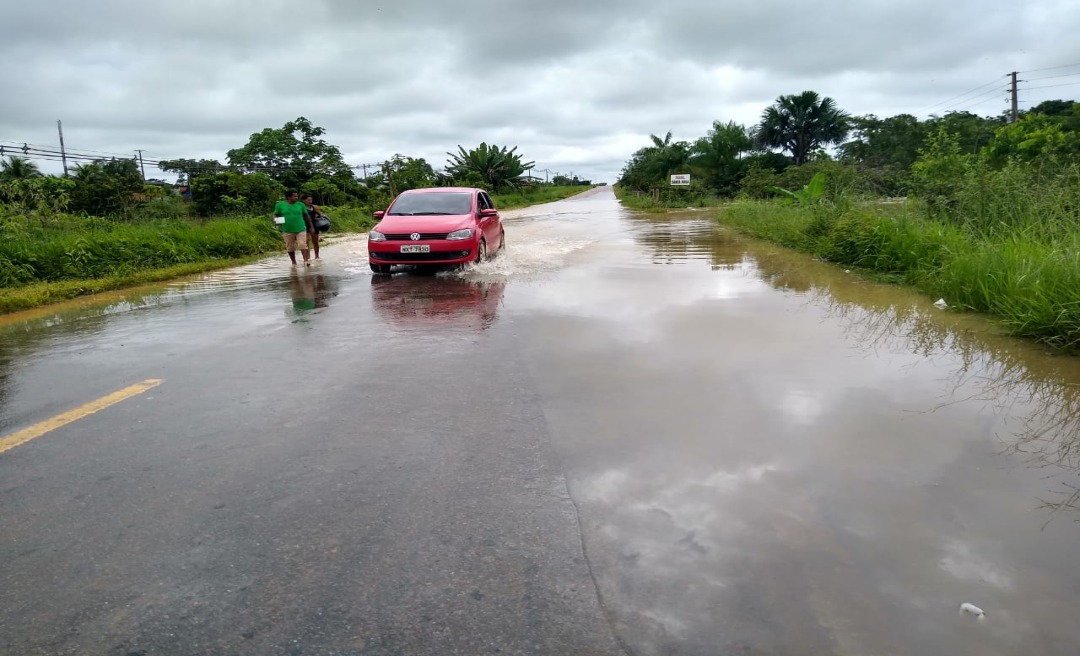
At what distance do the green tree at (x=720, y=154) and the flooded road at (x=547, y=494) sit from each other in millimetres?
50235

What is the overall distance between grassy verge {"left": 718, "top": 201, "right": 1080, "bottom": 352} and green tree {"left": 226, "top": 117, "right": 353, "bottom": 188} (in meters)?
29.3

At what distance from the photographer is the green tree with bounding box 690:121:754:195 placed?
5525 centimetres

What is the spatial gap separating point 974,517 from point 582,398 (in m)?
2.48

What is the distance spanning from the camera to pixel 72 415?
191 inches

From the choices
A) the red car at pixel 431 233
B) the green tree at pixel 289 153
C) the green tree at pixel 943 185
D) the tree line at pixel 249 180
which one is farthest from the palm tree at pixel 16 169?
the green tree at pixel 943 185

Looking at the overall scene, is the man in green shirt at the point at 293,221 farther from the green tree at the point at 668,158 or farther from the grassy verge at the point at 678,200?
the green tree at the point at 668,158

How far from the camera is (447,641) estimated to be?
2.44m

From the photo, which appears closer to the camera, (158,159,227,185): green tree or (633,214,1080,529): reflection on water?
(633,214,1080,529): reflection on water

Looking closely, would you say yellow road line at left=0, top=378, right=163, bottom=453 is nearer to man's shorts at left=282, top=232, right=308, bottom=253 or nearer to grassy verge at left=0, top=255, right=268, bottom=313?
grassy verge at left=0, top=255, right=268, bottom=313

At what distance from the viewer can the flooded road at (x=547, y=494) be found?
254cm

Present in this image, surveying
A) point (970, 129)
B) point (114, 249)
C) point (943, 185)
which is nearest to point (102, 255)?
point (114, 249)

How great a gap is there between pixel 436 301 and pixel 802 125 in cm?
6640

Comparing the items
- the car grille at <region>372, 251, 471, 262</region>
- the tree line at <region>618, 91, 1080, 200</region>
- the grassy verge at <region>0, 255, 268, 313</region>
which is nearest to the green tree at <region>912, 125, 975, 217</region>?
the tree line at <region>618, 91, 1080, 200</region>

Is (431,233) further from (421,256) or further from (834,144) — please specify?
(834,144)
